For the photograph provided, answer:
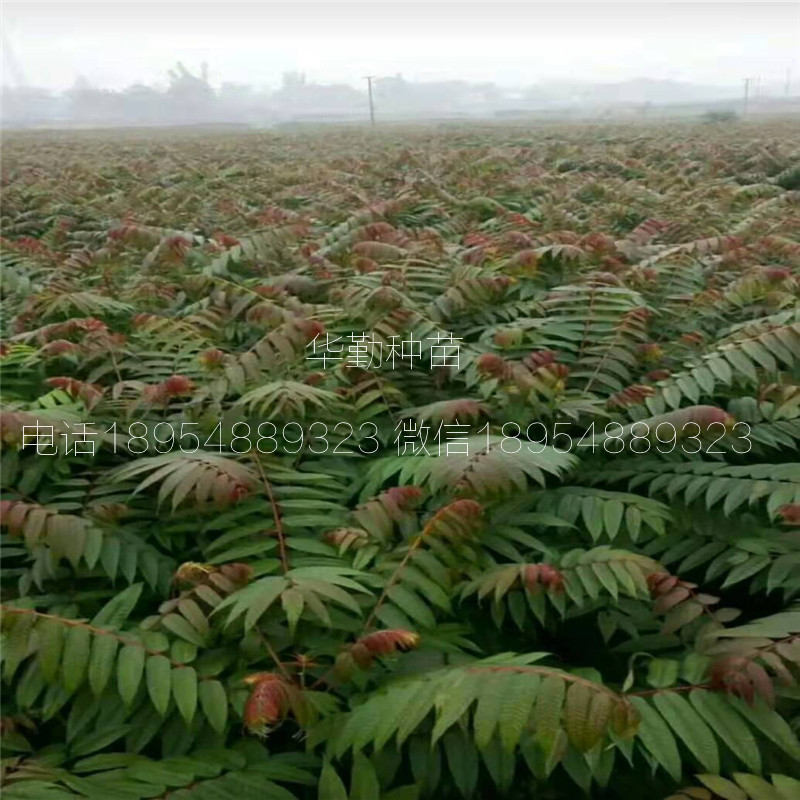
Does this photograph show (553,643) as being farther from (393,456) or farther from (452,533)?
(393,456)

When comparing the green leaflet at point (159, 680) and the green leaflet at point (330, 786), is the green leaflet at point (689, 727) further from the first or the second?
the green leaflet at point (159, 680)

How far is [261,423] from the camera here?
2.54 m

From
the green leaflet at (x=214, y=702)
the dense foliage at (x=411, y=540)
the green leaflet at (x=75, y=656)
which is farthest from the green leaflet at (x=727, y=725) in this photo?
the green leaflet at (x=75, y=656)

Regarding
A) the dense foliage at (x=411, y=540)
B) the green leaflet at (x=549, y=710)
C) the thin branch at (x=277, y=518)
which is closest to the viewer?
the green leaflet at (x=549, y=710)

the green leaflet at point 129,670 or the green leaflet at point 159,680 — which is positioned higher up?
the green leaflet at point 129,670

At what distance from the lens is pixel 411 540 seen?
2059 millimetres

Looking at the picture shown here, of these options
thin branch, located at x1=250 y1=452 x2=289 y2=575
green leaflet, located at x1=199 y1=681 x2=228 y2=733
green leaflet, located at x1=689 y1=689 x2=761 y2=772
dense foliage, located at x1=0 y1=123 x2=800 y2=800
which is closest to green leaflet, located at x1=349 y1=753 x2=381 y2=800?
dense foliage, located at x1=0 y1=123 x2=800 y2=800

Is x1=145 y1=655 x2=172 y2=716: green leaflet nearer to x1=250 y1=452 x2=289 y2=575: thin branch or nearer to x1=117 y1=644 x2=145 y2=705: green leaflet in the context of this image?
x1=117 y1=644 x2=145 y2=705: green leaflet

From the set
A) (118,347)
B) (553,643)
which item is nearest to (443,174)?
(118,347)

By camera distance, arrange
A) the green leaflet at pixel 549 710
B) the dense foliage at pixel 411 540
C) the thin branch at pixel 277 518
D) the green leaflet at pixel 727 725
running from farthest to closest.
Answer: the thin branch at pixel 277 518 → the dense foliage at pixel 411 540 → the green leaflet at pixel 727 725 → the green leaflet at pixel 549 710

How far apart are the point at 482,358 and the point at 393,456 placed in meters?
0.41

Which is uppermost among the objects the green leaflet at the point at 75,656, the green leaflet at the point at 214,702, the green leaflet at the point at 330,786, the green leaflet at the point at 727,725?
the green leaflet at the point at 75,656

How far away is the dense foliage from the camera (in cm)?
160

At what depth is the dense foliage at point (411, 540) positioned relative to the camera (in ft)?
5.25
